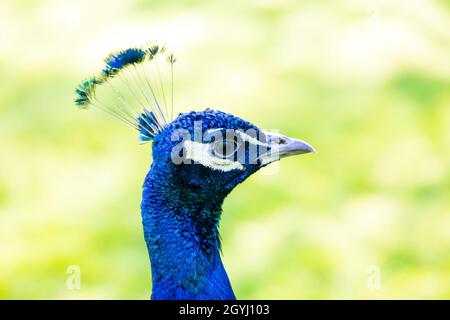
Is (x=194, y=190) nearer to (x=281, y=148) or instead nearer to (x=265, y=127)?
(x=281, y=148)

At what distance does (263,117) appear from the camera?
3996mm

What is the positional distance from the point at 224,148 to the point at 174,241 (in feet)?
0.78

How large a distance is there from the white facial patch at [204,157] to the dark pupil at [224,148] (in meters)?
0.01

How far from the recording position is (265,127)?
389cm

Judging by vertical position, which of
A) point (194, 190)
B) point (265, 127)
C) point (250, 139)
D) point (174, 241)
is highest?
point (265, 127)

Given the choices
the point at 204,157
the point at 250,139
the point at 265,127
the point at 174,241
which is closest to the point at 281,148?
the point at 250,139

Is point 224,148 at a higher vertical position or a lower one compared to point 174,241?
higher

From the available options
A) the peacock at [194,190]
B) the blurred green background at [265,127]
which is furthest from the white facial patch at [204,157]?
the blurred green background at [265,127]

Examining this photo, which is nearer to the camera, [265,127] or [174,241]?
[174,241]

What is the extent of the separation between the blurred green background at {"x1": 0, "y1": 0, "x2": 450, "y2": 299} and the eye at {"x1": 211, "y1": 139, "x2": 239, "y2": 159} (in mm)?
1306

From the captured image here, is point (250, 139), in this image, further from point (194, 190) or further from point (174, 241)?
point (174, 241)

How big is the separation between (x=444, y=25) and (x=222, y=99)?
1.28 metres

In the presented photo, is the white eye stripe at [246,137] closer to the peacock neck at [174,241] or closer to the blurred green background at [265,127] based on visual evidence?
the peacock neck at [174,241]
